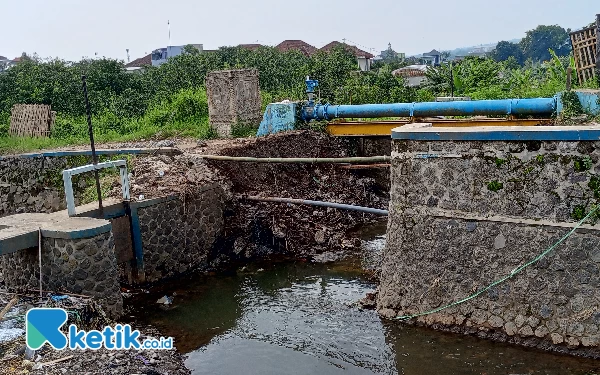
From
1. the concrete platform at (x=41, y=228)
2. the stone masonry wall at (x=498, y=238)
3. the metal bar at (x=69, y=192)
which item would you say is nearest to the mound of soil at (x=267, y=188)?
the metal bar at (x=69, y=192)

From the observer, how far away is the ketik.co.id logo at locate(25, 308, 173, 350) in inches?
261

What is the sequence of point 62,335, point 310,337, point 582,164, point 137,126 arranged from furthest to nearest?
point 137,126 < point 310,337 < point 582,164 < point 62,335

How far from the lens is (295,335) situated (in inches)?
331

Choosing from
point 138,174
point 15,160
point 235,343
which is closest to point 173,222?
point 138,174

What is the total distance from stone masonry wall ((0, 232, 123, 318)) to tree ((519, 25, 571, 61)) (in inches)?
2970

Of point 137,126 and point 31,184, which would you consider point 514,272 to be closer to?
point 31,184

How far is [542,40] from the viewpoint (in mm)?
76125

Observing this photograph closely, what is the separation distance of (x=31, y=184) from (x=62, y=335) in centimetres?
883

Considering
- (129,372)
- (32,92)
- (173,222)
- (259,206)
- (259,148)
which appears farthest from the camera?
(32,92)

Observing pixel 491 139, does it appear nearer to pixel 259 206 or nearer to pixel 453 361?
pixel 453 361

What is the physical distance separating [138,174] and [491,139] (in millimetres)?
7115

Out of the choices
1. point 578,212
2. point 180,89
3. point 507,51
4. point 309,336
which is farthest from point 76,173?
point 507,51

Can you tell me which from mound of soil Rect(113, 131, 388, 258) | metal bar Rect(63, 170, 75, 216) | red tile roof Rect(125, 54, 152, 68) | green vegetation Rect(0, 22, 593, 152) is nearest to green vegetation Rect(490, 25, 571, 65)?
red tile roof Rect(125, 54, 152, 68)

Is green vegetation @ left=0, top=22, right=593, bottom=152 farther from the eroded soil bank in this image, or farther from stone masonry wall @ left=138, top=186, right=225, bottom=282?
stone masonry wall @ left=138, top=186, right=225, bottom=282
